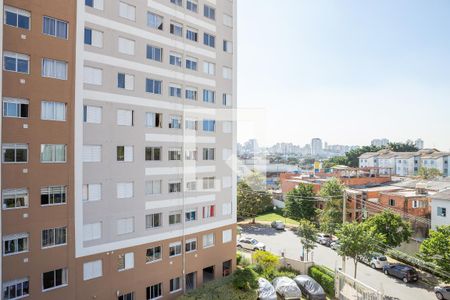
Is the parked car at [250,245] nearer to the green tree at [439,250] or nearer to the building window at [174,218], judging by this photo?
the building window at [174,218]

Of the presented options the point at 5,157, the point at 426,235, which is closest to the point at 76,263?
the point at 5,157

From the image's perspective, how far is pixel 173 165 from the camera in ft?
65.5

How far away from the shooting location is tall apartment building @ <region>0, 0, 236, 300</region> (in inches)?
565

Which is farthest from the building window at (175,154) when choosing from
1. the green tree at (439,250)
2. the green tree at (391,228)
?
the green tree at (439,250)

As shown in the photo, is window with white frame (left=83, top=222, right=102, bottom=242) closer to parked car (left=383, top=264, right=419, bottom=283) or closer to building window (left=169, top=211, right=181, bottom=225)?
building window (left=169, top=211, right=181, bottom=225)

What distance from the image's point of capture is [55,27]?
15141 mm

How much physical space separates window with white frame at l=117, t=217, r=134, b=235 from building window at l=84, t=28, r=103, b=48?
10161 millimetres

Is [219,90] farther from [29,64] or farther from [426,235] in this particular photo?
[426,235]

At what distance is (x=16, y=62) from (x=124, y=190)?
8517 mm

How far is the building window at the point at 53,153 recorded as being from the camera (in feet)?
48.6

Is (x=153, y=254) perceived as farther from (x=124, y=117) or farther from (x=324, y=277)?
(x=324, y=277)

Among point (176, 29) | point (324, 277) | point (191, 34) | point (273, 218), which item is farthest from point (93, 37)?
point (273, 218)

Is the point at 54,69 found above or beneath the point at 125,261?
above

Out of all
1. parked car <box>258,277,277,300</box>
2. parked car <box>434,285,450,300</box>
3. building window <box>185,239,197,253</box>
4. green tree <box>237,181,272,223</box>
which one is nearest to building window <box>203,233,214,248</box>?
building window <box>185,239,197,253</box>
